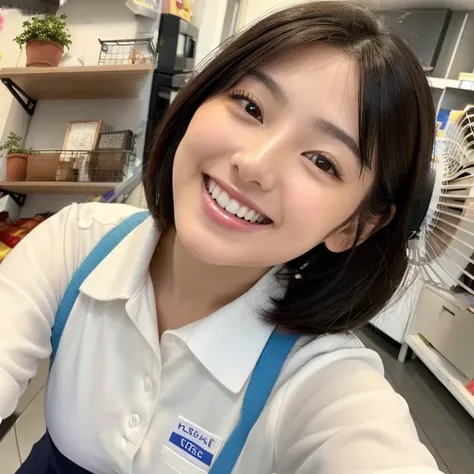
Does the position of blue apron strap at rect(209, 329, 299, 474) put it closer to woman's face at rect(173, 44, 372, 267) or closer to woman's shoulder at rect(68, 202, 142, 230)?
woman's face at rect(173, 44, 372, 267)

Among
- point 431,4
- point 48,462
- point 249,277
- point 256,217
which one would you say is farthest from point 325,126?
point 431,4

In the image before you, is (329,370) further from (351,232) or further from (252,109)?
(252,109)

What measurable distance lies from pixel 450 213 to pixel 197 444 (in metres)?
0.62

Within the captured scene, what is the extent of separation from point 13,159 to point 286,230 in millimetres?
1990

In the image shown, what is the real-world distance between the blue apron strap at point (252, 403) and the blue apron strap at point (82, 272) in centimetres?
33

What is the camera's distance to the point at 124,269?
0.80m

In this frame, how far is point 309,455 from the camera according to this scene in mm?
608

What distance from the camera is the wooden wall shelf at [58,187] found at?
2.11 meters

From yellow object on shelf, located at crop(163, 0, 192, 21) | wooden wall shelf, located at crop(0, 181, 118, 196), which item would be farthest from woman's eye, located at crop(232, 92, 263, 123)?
yellow object on shelf, located at crop(163, 0, 192, 21)

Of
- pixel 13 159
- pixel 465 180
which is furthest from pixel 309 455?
pixel 13 159

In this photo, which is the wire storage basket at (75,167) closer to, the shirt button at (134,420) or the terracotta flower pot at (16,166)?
the terracotta flower pot at (16,166)

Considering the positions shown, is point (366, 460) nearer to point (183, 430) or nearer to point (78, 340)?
point (183, 430)

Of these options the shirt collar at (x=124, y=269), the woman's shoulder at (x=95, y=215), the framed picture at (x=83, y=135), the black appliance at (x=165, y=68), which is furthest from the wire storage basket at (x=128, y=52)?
the shirt collar at (x=124, y=269)

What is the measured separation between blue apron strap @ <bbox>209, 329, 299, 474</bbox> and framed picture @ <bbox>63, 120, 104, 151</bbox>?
5.84 ft
